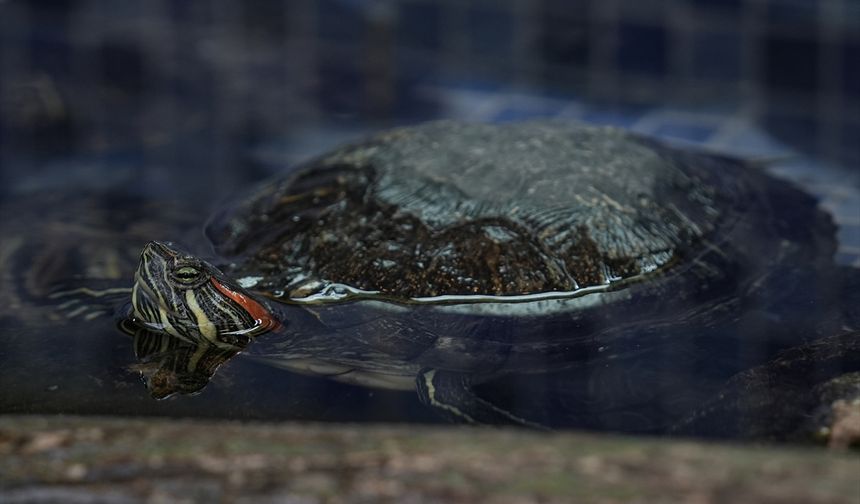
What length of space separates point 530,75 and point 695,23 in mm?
950

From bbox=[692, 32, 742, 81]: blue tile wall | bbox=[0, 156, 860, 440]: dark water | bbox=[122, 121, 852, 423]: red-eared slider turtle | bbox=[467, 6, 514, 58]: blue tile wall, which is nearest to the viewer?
bbox=[0, 156, 860, 440]: dark water

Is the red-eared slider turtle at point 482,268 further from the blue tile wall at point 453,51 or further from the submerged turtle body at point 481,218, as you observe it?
the blue tile wall at point 453,51

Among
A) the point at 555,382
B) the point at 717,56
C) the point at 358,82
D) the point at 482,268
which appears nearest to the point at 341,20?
the point at 358,82

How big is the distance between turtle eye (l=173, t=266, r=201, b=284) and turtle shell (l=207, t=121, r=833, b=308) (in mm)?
253

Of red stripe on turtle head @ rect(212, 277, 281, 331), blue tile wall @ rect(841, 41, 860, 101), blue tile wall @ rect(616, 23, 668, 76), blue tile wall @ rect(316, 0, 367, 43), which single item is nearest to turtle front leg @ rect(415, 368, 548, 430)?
red stripe on turtle head @ rect(212, 277, 281, 331)

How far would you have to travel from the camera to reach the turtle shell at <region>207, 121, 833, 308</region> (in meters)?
3.46

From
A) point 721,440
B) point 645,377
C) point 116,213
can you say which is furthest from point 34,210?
point 721,440

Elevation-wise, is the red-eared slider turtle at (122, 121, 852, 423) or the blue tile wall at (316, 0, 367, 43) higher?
the blue tile wall at (316, 0, 367, 43)

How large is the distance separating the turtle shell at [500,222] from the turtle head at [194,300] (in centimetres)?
16

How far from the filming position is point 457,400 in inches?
118

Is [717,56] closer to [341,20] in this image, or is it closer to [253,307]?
[341,20]

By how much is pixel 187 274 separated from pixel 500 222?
36.9 inches

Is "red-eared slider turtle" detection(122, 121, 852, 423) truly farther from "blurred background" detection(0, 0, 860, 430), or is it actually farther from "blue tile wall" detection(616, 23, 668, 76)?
"blue tile wall" detection(616, 23, 668, 76)

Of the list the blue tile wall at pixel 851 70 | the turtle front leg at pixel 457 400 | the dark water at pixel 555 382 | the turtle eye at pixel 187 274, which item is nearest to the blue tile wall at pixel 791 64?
the blue tile wall at pixel 851 70
